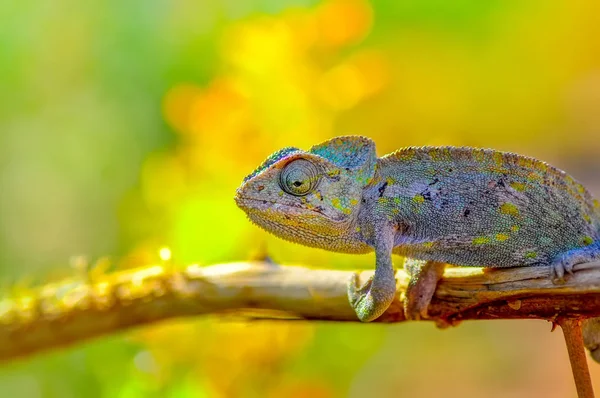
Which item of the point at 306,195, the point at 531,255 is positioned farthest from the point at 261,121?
the point at 531,255

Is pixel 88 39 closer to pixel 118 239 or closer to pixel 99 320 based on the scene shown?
pixel 118 239

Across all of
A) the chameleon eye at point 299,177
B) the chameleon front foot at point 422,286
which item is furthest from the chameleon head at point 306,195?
the chameleon front foot at point 422,286

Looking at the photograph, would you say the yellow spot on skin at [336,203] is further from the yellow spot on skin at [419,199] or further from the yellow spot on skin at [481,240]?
the yellow spot on skin at [481,240]

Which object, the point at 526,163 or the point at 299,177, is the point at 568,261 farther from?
the point at 299,177

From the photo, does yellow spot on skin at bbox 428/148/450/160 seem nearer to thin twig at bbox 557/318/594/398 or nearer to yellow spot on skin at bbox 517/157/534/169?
yellow spot on skin at bbox 517/157/534/169

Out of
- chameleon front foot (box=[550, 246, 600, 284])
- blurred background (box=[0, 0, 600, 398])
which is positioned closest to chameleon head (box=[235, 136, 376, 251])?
chameleon front foot (box=[550, 246, 600, 284])

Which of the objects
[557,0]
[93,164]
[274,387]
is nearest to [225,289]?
[274,387]
